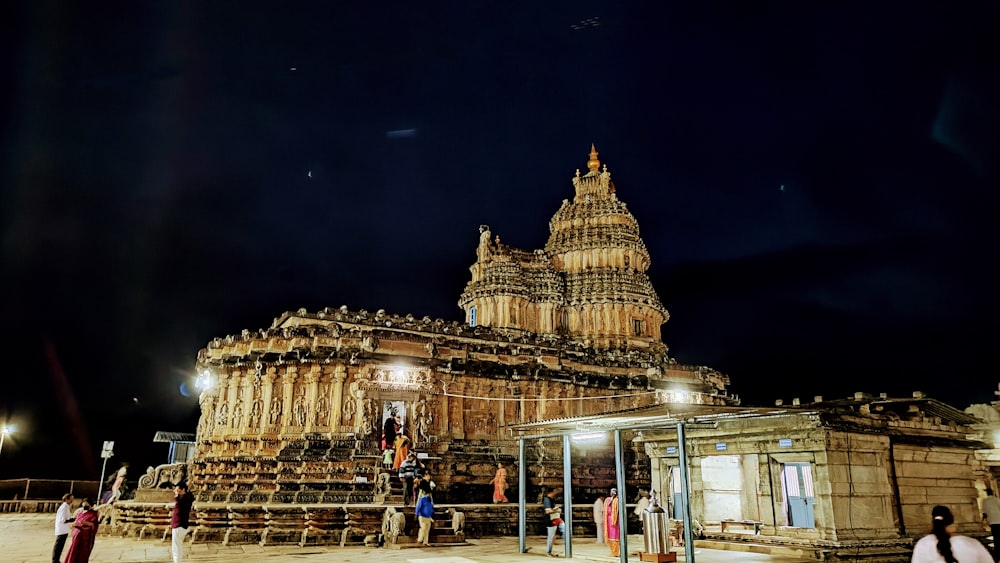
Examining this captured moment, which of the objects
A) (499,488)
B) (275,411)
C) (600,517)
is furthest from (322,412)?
(600,517)

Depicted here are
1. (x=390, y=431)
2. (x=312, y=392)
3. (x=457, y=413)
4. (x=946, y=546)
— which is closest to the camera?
(x=946, y=546)

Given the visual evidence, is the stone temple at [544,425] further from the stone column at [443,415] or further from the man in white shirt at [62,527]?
the man in white shirt at [62,527]

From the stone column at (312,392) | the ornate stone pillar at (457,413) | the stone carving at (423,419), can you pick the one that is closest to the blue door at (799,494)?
the stone carving at (423,419)

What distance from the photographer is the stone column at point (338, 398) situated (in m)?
28.2

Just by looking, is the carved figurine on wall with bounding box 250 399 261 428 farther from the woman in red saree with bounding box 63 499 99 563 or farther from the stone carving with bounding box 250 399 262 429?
the woman in red saree with bounding box 63 499 99 563

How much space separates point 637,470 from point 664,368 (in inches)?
389

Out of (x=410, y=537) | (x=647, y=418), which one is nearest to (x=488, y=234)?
(x=410, y=537)

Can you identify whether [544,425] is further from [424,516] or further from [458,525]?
[458,525]

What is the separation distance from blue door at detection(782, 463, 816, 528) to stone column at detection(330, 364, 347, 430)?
1831cm

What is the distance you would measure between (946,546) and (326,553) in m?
13.7

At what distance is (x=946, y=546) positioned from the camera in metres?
6.68

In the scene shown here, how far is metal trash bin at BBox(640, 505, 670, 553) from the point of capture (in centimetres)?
1454

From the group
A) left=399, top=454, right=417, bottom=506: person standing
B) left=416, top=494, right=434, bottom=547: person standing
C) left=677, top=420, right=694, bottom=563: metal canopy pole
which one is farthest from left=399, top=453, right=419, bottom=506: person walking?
left=677, top=420, right=694, bottom=563: metal canopy pole

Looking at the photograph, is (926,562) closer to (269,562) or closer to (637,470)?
(269,562)
